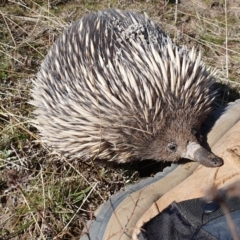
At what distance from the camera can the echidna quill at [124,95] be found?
1702 mm

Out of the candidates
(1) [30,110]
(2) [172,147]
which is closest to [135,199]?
(2) [172,147]

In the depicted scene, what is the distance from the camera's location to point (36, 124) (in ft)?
6.98

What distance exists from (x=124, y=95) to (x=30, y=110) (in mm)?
658

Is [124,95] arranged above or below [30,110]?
above

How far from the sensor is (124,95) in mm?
1698

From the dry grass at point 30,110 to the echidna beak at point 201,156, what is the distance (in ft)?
1.11

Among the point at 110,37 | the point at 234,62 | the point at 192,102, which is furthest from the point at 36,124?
the point at 234,62

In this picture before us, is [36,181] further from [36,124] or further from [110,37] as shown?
[110,37]

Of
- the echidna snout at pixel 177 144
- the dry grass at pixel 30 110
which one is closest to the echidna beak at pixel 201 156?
the echidna snout at pixel 177 144

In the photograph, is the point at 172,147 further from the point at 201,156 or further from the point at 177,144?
the point at 201,156

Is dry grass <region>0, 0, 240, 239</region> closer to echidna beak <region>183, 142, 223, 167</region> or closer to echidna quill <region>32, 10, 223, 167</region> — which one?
echidna quill <region>32, 10, 223, 167</region>

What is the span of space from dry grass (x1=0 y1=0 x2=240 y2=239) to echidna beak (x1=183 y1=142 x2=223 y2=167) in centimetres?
34

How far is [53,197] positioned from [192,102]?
1.92ft

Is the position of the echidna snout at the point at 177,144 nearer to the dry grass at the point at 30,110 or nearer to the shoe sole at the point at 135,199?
the shoe sole at the point at 135,199
